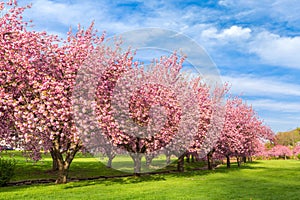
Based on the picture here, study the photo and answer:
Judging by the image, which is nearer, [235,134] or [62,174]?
[62,174]

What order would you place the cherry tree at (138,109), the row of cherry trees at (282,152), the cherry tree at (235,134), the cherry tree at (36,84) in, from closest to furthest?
1. the cherry tree at (36,84)
2. the cherry tree at (138,109)
3. the cherry tree at (235,134)
4. the row of cherry trees at (282,152)

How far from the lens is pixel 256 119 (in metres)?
59.2

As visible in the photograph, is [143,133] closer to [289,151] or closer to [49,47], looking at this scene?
[49,47]

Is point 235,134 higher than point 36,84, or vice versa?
point 36,84

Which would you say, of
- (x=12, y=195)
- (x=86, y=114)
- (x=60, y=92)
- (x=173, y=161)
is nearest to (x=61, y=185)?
(x=12, y=195)

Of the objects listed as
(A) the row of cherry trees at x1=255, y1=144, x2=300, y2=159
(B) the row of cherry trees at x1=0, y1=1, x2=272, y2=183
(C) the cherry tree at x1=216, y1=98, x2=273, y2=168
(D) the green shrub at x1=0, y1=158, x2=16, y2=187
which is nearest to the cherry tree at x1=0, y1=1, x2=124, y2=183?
(B) the row of cherry trees at x1=0, y1=1, x2=272, y2=183

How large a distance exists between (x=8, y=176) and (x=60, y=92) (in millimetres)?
9372

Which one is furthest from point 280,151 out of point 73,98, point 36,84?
point 36,84

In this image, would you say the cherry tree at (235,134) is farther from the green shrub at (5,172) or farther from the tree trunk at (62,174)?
the green shrub at (5,172)

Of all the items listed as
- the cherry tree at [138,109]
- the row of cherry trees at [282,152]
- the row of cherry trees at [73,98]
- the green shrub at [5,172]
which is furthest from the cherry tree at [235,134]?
the row of cherry trees at [282,152]

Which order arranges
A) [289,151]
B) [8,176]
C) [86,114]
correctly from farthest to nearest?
1. [289,151]
2. [8,176]
3. [86,114]

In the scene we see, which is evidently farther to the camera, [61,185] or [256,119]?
[256,119]

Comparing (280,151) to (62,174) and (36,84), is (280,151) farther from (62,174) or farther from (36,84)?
(36,84)

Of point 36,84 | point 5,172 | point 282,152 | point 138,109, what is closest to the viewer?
point 36,84
